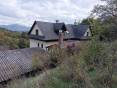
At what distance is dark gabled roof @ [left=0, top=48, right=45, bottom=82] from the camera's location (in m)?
11.2

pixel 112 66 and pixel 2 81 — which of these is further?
pixel 2 81

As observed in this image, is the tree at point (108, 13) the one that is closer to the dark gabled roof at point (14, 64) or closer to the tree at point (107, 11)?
the tree at point (107, 11)

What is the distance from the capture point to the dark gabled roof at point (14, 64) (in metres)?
11.2

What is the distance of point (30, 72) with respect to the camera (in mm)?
13016

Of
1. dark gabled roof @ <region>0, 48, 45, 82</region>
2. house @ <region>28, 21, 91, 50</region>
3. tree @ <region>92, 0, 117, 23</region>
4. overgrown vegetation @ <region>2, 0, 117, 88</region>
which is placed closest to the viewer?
overgrown vegetation @ <region>2, 0, 117, 88</region>

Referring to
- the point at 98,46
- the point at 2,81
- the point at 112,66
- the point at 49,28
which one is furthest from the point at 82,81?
the point at 49,28

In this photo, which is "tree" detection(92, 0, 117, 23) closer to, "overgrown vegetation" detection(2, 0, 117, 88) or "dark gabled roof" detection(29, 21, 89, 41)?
"dark gabled roof" detection(29, 21, 89, 41)

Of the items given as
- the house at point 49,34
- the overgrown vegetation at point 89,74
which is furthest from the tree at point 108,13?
the overgrown vegetation at point 89,74

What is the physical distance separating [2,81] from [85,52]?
6.24 metres

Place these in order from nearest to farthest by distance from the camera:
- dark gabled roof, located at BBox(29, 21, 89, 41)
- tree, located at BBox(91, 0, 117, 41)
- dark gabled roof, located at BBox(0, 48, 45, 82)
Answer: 1. dark gabled roof, located at BBox(0, 48, 45, 82)
2. tree, located at BBox(91, 0, 117, 41)
3. dark gabled roof, located at BBox(29, 21, 89, 41)

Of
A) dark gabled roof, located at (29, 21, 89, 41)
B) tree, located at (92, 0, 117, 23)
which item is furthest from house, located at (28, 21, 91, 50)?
tree, located at (92, 0, 117, 23)

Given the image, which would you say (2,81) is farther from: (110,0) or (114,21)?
(110,0)

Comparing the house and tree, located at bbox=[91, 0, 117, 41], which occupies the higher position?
tree, located at bbox=[91, 0, 117, 41]

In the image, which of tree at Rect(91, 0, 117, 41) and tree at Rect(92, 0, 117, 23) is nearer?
tree at Rect(91, 0, 117, 41)
